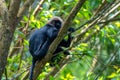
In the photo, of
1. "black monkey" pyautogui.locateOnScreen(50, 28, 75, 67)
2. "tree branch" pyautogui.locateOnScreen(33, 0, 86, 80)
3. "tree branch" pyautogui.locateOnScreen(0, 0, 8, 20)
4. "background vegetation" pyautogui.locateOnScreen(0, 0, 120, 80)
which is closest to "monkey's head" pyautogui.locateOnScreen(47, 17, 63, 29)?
"background vegetation" pyautogui.locateOnScreen(0, 0, 120, 80)

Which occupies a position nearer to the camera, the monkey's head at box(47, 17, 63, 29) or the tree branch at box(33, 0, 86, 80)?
the tree branch at box(33, 0, 86, 80)

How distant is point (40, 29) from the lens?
4.87 meters

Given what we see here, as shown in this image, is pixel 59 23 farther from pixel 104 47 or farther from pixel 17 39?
pixel 104 47

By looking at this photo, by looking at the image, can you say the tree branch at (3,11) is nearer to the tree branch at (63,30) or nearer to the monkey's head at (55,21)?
the tree branch at (63,30)

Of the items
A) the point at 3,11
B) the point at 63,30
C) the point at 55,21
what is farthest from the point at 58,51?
the point at 3,11

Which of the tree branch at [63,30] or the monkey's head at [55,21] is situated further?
the monkey's head at [55,21]

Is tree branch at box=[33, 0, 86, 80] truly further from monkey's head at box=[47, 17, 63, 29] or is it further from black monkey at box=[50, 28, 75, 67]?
monkey's head at box=[47, 17, 63, 29]

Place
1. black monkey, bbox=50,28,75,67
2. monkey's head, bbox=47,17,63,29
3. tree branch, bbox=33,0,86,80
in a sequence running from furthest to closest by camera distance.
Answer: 1. monkey's head, bbox=47,17,63,29
2. black monkey, bbox=50,28,75,67
3. tree branch, bbox=33,0,86,80

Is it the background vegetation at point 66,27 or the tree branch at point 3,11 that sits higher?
the tree branch at point 3,11

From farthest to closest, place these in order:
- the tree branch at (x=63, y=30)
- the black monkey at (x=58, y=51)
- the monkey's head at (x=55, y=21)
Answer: the monkey's head at (x=55, y=21) → the black monkey at (x=58, y=51) → the tree branch at (x=63, y=30)

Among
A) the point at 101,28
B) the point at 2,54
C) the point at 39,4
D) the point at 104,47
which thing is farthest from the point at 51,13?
the point at 104,47

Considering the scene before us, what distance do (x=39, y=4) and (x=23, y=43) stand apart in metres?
0.54

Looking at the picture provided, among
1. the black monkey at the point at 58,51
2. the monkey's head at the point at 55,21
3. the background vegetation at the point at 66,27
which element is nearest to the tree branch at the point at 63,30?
the background vegetation at the point at 66,27

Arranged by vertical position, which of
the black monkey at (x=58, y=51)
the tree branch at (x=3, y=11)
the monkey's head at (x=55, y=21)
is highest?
the tree branch at (x=3, y=11)
